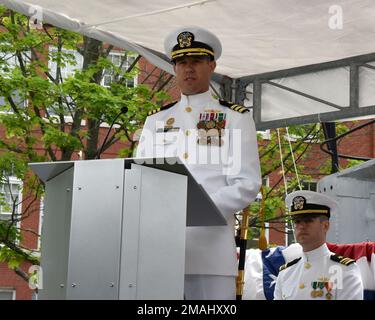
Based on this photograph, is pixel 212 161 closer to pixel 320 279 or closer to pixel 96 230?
pixel 96 230

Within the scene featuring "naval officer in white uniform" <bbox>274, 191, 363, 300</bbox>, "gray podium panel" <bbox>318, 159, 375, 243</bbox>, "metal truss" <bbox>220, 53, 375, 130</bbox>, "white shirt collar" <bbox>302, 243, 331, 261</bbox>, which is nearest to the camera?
"naval officer in white uniform" <bbox>274, 191, 363, 300</bbox>

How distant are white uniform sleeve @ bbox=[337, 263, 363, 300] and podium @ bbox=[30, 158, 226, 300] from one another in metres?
2.27

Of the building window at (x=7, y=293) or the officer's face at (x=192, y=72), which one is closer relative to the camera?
the officer's face at (x=192, y=72)

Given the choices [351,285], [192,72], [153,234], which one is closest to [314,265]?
[351,285]

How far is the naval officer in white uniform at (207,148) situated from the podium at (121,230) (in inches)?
21.4

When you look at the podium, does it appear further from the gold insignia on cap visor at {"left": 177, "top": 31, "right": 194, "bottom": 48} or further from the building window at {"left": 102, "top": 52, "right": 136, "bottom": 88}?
the building window at {"left": 102, "top": 52, "right": 136, "bottom": 88}

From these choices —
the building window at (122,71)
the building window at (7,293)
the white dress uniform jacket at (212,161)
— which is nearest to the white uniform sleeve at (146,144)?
the white dress uniform jacket at (212,161)

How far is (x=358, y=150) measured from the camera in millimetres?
23469

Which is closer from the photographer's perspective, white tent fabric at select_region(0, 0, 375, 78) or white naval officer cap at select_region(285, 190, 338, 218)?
white naval officer cap at select_region(285, 190, 338, 218)

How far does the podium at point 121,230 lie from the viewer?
130 inches

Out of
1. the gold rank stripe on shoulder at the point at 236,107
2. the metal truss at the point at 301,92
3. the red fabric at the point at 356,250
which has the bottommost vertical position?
the red fabric at the point at 356,250

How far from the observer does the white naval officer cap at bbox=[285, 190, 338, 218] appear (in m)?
5.98

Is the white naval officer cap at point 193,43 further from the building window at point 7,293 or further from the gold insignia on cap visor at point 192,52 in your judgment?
the building window at point 7,293

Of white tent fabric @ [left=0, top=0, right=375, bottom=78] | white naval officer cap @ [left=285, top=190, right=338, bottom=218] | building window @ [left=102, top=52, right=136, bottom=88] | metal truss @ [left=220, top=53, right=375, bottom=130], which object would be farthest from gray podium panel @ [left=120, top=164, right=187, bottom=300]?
building window @ [left=102, top=52, right=136, bottom=88]
